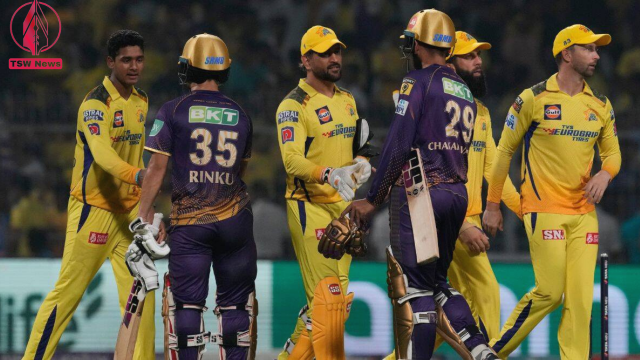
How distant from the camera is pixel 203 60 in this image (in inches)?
276

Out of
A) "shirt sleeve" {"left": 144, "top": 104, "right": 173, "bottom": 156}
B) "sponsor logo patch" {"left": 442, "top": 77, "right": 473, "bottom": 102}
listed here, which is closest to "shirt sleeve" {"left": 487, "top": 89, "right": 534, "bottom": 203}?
"sponsor logo patch" {"left": 442, "top": 77, "right": 473, "bottom": 102}

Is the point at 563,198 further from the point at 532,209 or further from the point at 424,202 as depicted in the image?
the point at 424,202

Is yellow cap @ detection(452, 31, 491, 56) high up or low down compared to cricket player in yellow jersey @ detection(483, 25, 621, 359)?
up

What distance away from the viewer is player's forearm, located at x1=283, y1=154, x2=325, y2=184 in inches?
289

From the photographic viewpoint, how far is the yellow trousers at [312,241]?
7.60m

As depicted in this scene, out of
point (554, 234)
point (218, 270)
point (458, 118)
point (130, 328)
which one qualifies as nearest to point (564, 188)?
point (554, 234)

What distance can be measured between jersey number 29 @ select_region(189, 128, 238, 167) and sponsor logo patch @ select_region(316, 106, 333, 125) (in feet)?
Result: 3.40

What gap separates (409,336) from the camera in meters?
6.56

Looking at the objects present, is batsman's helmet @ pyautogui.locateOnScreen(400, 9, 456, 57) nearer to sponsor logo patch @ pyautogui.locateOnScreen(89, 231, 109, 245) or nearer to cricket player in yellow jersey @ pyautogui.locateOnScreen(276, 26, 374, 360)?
cricket player in yellow jersey @ pyautogui.locateOnScreen(276, 26, 374, 360)

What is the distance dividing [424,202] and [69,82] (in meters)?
8.97

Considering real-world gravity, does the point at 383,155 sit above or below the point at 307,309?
above

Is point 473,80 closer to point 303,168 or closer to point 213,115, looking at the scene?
point 303,168

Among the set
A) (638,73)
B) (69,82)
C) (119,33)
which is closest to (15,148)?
(69,82)

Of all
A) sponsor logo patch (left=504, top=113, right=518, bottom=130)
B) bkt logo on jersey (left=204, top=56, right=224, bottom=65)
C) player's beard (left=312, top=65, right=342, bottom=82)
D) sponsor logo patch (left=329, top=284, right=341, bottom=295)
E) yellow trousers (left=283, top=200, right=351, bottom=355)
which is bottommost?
sponsor logo patch (left=329, top=284, right=341, bottom=295)
